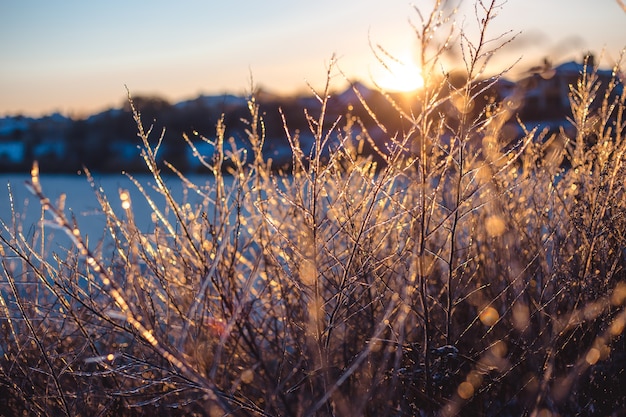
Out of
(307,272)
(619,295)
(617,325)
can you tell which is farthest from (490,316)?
(307,272)

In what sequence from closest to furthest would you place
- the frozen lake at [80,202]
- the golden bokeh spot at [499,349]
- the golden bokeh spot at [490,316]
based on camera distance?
the golden bokeh spot at [499,349] → the golden bokeh spot at [490,316] → the frozen lake at [80,202]

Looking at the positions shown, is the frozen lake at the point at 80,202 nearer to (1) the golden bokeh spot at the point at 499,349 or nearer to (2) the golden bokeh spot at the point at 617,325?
(1) the golden bokeh spot at the point at 499,349

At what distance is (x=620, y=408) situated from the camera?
8.75 feet

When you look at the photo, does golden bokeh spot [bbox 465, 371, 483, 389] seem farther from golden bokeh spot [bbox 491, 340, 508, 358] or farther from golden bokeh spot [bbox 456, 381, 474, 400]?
golden bokeh spot [bbox 491, 340, 508, 358]

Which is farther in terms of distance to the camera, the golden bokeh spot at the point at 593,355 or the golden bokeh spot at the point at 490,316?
the golden bokeh spot at the point at 490,316

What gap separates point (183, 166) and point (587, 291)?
14616mm

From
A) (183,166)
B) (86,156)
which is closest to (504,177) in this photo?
(183,166)

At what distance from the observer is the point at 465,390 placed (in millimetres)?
2949

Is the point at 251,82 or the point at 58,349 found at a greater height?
the point at 251,82

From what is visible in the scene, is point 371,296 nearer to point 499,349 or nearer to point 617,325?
point 499,349

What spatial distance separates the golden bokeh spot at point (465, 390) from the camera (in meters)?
2.88

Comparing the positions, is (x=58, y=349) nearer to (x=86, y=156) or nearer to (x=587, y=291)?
(x=587, y=291)

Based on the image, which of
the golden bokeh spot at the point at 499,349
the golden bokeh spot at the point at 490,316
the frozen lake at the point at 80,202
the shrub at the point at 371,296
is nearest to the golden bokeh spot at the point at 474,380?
the shrub at the point at 371,296

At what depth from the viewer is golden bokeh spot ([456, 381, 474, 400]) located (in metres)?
2.88
